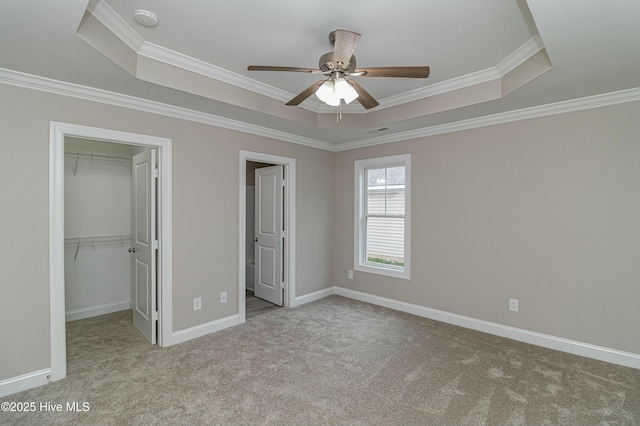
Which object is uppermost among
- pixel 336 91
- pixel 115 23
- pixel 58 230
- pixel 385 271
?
pixel 115 23

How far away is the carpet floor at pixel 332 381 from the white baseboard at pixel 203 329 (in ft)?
0.33

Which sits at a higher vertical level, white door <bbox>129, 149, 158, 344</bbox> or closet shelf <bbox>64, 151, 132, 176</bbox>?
closet shelf <bbox>64, 151, 132, 176</bbox>

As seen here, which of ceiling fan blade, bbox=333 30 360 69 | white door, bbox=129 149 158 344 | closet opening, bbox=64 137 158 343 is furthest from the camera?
closet opening, bbox=64 137 158 343

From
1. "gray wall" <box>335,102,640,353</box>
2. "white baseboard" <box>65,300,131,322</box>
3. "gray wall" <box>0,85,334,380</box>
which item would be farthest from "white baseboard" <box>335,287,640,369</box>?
"white baseboard" <box>65,300,131,322</box>

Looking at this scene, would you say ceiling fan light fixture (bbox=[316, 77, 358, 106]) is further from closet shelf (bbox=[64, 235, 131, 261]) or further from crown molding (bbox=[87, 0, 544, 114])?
closet shelf (bbox=[64, 235, 131, 261])

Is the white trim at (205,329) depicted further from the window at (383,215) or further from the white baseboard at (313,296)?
the window at (383,215)

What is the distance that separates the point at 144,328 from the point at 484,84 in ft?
14.5

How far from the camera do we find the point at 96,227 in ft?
13.8

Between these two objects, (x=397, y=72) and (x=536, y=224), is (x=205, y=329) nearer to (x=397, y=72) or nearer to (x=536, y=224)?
(x=397, y=72)

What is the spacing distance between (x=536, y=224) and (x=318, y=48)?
286 cm

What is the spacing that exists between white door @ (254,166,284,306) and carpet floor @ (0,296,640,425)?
109 cm

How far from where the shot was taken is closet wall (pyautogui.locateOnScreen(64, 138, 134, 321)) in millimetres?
4004

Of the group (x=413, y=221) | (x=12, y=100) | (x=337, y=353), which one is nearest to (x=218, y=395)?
(x=337, y=353)

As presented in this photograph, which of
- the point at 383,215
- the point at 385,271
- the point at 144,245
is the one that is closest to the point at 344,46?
the point at 144,245
